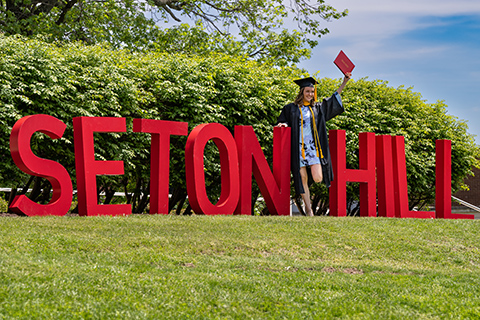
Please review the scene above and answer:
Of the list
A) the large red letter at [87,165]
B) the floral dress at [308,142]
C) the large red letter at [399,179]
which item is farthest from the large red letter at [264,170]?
the large red letter at [399,179]

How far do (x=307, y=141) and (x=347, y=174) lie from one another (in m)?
1.09

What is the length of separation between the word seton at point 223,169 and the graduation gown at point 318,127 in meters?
0.17

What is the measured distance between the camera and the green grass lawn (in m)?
4.43

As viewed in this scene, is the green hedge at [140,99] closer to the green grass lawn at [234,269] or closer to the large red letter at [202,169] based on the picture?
the large red letter at [202,169]

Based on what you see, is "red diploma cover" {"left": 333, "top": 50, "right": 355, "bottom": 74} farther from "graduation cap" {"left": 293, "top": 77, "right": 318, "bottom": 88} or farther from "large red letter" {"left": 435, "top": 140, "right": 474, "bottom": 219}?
"large red letter" {"left": 435, "top": 140, "right": 474, "bottom": 219}

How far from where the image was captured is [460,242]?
8250 mm

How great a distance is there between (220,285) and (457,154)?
39.0 ft

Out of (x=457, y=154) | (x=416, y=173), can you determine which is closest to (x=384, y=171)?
(x=416, y=173)

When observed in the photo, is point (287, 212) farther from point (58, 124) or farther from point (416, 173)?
point (416, 173)

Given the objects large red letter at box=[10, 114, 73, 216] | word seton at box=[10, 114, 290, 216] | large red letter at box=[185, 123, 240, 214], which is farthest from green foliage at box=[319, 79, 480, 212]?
large red letter at box=[10, 114, 73, 216]

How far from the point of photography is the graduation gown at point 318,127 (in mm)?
9977

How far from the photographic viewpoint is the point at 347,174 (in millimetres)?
10305

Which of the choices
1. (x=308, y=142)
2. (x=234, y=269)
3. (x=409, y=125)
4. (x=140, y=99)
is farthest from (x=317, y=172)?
(x=409, y=125)

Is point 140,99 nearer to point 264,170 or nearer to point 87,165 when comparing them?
point 87,165
